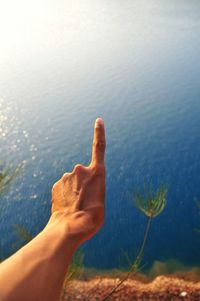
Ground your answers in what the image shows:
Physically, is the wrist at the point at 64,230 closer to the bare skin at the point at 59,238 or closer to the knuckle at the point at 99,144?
the bare skin at the point at 59,238

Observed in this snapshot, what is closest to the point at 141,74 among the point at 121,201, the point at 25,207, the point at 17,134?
the point at 17,134

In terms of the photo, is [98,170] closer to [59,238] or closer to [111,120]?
[59,238]

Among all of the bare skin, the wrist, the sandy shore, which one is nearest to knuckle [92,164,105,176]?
the bare skin

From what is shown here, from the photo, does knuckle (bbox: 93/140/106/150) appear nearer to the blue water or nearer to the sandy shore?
the sandy shore

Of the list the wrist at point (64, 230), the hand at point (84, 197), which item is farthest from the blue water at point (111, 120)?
the wrist at point (64, 230)

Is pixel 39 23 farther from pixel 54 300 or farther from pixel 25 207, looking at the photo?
pixel 54 300

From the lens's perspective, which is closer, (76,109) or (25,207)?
(25,207)
